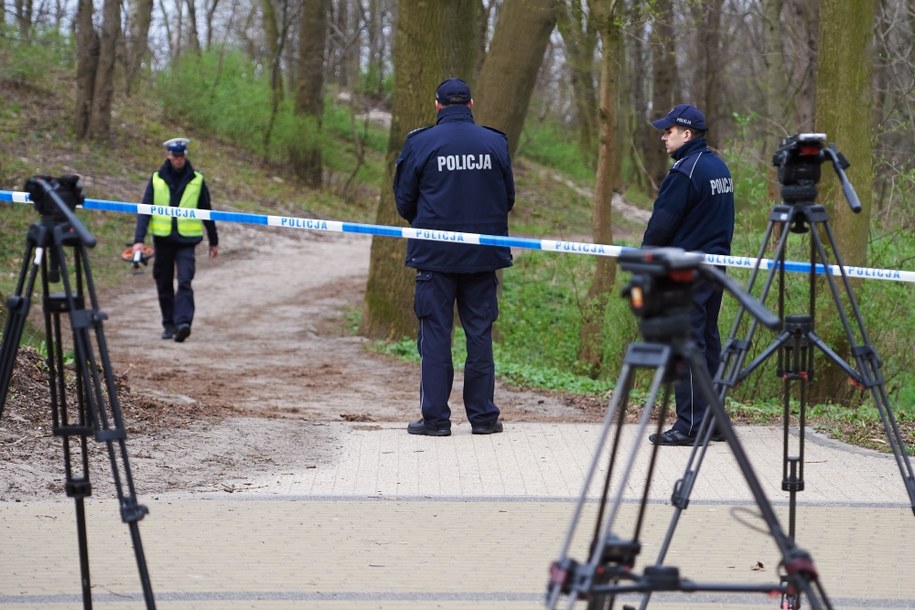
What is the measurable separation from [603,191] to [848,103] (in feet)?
14.2

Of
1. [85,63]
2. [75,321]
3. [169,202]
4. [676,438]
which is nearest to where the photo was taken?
[75,321]

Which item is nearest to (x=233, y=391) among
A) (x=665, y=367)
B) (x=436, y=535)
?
(x=436, y=535)

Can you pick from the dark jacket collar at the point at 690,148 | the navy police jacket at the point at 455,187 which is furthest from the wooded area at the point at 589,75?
the navy police jacket at the point at 455,187

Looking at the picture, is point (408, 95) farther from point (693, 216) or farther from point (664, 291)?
point (664, 291)

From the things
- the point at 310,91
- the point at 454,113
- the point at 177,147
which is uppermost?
the point at 310,91

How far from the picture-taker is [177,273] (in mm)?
13234

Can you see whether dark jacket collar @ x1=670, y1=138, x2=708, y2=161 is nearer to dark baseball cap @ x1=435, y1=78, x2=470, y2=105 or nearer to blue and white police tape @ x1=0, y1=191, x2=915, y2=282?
blue and white police tape @ x1=0, y1=191, x2=915, y2=282

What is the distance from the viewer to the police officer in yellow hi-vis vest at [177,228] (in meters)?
12.9

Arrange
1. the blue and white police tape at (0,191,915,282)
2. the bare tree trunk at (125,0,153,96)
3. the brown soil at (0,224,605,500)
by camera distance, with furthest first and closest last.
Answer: the bare tree trunk at (125,0,153,96)
the blue and white police tape at (0,191,915,282)
the brown soil at (0,224,605,500)

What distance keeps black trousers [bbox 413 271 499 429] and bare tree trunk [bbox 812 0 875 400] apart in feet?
12.7

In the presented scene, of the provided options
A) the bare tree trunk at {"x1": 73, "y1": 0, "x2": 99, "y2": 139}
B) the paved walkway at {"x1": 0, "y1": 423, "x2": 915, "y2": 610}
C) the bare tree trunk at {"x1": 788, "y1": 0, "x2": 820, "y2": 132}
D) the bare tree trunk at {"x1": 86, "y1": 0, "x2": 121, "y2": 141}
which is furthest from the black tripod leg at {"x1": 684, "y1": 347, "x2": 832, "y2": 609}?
the bare tree trunk at {"x1": 73, "y1": 0, "x2": 99, "y2": 139}

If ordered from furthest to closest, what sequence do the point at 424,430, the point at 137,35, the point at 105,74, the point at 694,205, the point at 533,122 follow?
the point at 533,122, the point at 137,35, the point at 105,74, the point at 424,430, the point at 694,205

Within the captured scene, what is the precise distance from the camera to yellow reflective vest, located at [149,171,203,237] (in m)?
12.9

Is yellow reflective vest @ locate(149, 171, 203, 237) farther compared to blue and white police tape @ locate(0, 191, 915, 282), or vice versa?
yellow reflective vest @ locate(149, 171, 203, 237)
